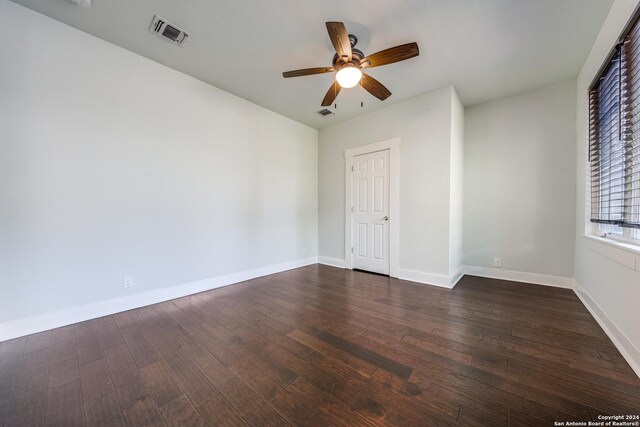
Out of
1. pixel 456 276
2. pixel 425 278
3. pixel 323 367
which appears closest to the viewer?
pixel 323 367

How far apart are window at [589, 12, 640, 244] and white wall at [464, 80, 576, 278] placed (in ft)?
2.10

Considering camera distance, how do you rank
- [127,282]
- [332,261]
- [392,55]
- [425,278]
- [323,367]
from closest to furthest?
[323,367]
[392,55]
[127,282]
[425,278]
[332,261]

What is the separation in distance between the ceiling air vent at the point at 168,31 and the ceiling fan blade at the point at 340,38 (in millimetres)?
1527

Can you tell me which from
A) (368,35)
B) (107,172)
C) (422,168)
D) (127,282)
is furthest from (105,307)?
(422,168)

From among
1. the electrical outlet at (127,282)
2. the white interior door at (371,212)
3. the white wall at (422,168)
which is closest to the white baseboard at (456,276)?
the white wall at (422,168)

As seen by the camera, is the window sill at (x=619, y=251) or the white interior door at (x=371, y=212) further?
the white interior door at (x=371, y=212)

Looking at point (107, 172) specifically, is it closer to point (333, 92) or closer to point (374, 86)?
point (333, 92)

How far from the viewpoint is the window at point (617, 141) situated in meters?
1.72

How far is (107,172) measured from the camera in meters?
2.36

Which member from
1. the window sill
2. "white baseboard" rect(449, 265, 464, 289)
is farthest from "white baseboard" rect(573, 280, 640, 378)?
"white baseboard" rect(449, 265, 464, 289)

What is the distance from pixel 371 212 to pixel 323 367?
8.99 feet

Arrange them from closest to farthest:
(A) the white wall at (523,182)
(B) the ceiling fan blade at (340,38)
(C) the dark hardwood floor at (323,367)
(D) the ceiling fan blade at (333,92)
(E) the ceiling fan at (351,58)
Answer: (C) the dark hardwood floor at (323,367) → (B) the ceiling fan blade at (340,38) → (E) the ceiling fan at (351,58) → (D) the ceiling fan blade at (333,92) → (A) the white wall at (523,182)

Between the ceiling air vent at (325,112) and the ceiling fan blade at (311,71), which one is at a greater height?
the ceiling air vent at (325,112)

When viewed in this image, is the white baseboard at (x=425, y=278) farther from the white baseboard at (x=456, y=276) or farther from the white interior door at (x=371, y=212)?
the white interior door at (x=371, y=212)
